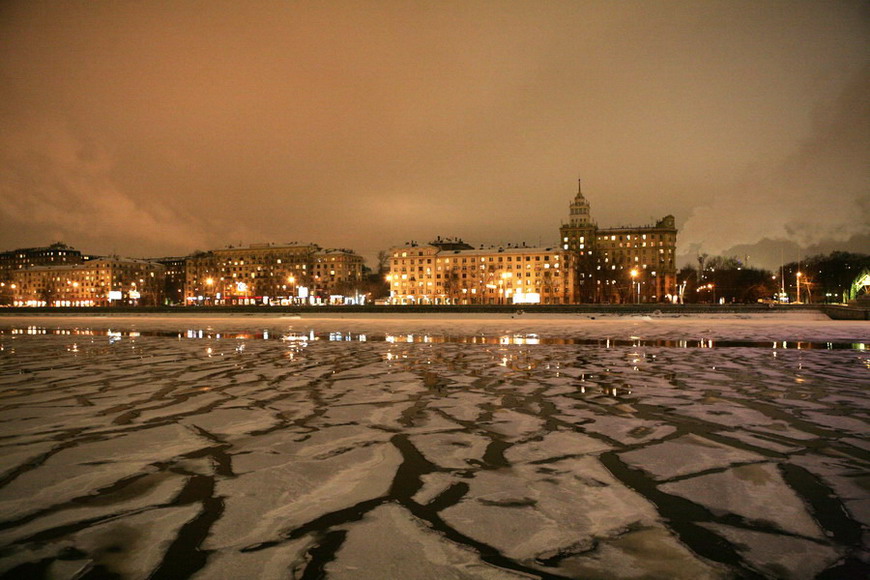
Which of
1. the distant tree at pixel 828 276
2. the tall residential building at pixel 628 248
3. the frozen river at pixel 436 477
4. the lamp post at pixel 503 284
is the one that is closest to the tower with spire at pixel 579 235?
the tall residential building at pixel 628 248

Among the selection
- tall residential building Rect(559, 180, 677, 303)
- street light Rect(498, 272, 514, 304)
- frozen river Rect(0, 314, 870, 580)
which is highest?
tall residential building Rect(559, 180, 677, 303)

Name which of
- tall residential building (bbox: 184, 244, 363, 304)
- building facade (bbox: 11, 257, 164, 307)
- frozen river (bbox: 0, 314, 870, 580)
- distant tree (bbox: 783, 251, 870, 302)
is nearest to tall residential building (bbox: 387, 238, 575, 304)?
tall residential building (bbox: 184, 244, 363, 304)

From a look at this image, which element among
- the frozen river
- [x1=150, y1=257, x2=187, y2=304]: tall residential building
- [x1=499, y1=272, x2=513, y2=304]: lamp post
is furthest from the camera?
[x1=150, y1=257, x2=187, y2=304]: tall residential building

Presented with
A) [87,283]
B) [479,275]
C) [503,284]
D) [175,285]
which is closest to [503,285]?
[503,284]

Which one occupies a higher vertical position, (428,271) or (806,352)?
(428,271)

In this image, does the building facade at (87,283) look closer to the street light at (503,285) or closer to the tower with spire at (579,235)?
the street light at (503,285)

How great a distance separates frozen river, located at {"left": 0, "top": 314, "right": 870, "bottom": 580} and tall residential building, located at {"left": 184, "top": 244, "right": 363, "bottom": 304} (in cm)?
13546

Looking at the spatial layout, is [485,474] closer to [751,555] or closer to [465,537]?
[465,537]

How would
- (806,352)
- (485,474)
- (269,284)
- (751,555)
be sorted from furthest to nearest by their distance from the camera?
1. (269,284)
2. (806,352)
3. (485,474)
4. (751,555)

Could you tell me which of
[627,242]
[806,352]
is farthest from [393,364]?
[627,242]

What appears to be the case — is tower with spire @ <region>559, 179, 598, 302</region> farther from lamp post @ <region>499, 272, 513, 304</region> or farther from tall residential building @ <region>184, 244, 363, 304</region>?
tall residential building @ <region>184, 244, 363, 304</region>

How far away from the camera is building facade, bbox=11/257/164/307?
553 feet

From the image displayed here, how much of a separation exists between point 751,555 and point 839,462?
285cm

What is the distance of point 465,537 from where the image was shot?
3.98 meters
